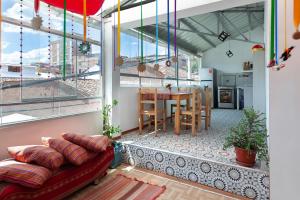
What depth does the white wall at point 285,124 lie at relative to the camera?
2025 millimetres

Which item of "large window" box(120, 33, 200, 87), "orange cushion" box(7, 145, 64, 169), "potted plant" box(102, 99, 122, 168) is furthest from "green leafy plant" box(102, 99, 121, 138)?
"orange cushion" box(7, 145, 64, 169)

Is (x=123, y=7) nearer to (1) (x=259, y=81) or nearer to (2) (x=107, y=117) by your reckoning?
(2) (x=107, y=117)

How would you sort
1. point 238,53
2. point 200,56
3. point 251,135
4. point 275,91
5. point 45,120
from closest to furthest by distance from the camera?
point 275,91
point 251,135
point 45,120
point 238,53
point 200,56

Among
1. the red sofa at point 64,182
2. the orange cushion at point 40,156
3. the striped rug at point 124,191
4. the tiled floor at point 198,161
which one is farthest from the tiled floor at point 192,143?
the orange cushion at point 40,156

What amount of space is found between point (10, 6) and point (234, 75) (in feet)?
29.3

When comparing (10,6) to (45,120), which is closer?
(10,6)

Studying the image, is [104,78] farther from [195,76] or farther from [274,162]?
[195,76]

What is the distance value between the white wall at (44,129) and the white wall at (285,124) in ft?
9.82

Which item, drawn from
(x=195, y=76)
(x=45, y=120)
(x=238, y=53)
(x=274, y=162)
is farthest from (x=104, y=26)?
(x=238, y=53)

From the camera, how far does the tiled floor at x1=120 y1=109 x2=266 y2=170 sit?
9.52 ft

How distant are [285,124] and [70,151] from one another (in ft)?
8.23

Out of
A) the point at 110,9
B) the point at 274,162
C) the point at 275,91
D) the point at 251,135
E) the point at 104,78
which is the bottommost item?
the point at 274,162

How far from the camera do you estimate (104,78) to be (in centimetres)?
407

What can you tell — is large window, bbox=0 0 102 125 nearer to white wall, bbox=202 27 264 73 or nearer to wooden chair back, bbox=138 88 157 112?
wooden chair back, bbox=138 88 157 112
